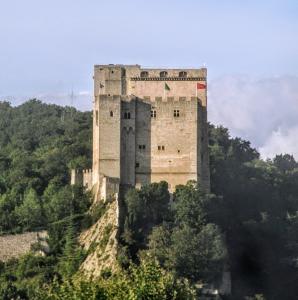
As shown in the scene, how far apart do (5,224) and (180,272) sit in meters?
15.8

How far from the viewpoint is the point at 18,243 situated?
101 metres

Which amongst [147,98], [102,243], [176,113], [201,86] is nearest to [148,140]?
[176,113]

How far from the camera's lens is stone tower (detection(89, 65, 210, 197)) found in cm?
9856

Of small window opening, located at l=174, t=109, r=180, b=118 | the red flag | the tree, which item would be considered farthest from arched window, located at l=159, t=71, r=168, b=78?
the tree

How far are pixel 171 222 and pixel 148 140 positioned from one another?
19.4 feet

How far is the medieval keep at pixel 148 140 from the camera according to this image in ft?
323

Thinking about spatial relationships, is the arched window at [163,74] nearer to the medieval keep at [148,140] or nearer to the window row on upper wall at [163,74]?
the window row on upper wall at [163,74]

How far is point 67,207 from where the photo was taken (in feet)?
331

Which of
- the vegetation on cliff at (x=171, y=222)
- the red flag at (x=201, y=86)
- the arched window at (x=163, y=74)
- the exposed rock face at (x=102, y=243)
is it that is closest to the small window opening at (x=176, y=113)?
the red flag at (x=201, y=86)

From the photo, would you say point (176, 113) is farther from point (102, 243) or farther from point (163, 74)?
point (102, 243)

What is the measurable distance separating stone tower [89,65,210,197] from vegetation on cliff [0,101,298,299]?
1.78m

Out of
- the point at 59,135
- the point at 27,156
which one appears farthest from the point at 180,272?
the point at 59,135

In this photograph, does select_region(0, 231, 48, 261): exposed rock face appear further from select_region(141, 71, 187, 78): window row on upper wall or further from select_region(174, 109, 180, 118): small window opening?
select_region(141, 71, 187, 78): window row on upper wall

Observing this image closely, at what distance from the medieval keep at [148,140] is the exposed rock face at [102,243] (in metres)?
1.59
